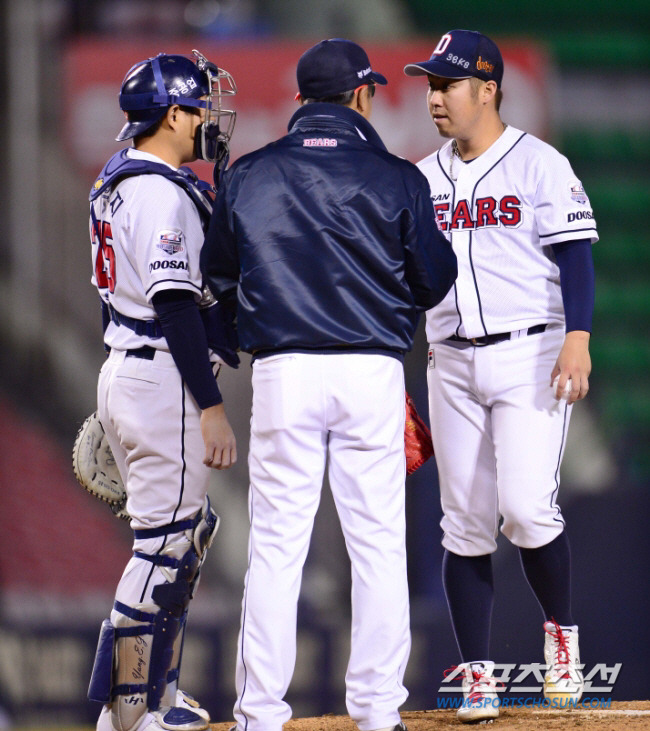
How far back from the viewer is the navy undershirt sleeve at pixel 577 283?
244 centimetres

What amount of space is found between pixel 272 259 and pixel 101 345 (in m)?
3.67

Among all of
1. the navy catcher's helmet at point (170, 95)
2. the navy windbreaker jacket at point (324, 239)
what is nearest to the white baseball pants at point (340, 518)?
the navy windbreaker jacket at point (324, 239)

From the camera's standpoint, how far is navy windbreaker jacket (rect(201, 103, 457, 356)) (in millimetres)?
2129

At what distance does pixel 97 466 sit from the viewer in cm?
254

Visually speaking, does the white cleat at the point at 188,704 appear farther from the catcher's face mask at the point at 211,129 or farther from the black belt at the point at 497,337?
the catcher's face mask at the point at 211,129

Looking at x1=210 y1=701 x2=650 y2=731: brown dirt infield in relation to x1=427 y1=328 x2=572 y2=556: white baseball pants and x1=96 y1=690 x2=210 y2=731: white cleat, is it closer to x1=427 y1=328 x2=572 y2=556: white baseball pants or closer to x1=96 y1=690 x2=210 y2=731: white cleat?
x1=96 y1=690 x2=210 y2=731: white cleat

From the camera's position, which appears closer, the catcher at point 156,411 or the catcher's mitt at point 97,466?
the catcher at point 156,411

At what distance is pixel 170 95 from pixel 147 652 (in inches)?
49.7

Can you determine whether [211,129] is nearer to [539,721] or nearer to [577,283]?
[577,283]

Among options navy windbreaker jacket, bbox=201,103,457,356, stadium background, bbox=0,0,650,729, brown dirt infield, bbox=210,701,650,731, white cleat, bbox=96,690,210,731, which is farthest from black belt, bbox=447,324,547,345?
stadium background, bbox=0,0,650,729

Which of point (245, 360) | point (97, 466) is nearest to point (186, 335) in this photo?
point (97, 466)

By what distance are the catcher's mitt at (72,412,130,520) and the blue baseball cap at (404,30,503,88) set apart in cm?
116

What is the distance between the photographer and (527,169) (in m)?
2.53

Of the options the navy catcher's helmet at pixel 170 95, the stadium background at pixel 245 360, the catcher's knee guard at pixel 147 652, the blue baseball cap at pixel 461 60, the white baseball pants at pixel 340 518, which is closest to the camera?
the white baseball pants at pixel 340 518
